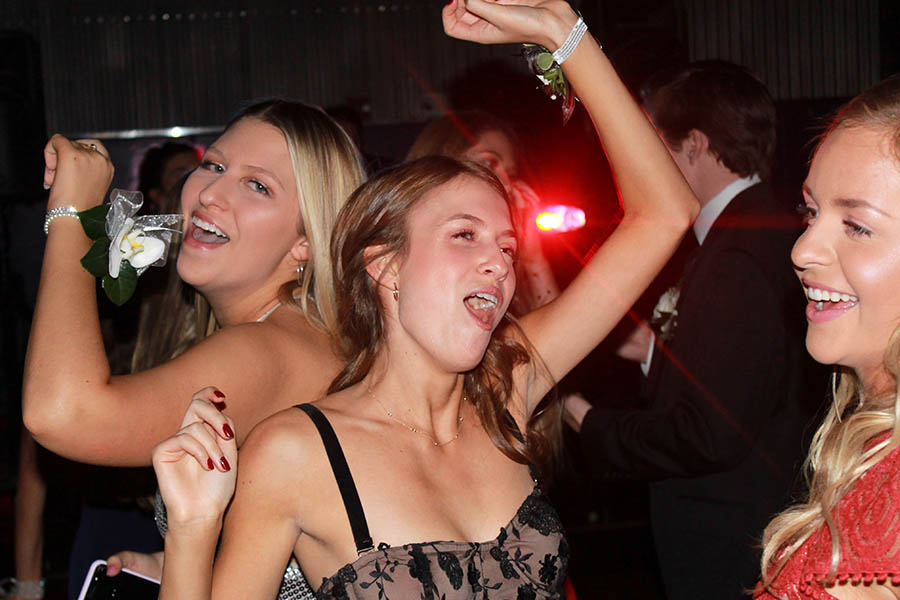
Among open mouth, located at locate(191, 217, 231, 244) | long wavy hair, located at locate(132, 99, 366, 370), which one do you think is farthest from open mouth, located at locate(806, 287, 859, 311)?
open mouth, located at locate(191, 217, 231, 244)

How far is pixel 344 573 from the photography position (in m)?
1.58

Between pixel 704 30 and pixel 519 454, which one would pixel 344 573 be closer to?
pixel 519 454

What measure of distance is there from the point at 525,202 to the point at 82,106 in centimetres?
299

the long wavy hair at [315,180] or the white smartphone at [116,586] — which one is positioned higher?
the long wavy hair at [315,180]

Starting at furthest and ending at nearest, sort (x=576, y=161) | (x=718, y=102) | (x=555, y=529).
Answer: (x=576, y=161), (x=718, y=102), (x=555, y=529)

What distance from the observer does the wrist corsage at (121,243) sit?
1.79 m

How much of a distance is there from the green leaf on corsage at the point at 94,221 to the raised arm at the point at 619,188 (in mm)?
779

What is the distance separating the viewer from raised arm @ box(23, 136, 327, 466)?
160 centimetres

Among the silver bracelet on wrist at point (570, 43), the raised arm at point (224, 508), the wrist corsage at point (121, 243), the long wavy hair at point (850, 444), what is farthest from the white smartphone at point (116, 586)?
the silver bracelet on wrist at point (570, 43)

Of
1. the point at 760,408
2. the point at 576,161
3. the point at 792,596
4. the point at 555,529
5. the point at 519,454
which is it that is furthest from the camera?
the point at 576,161

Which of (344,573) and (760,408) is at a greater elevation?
(760,408)

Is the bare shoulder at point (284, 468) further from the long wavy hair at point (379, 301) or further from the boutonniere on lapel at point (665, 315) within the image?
the boutonniere on lapel at point (665, 315)

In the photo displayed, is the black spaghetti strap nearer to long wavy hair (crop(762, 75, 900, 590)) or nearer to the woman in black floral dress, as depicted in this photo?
the woman in black floral dress

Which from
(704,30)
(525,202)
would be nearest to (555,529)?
(525,202)
